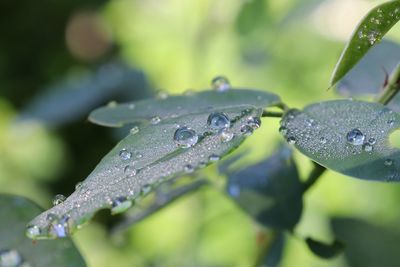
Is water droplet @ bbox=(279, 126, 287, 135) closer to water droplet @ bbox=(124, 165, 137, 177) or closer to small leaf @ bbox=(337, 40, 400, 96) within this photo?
water droplet @ bbox=(124, 165, 137, 177)

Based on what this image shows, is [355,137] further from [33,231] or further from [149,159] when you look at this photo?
[33,231]

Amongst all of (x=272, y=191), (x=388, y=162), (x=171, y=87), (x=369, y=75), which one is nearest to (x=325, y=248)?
(x=272, y=191)

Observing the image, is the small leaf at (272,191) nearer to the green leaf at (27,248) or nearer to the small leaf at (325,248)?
the small leaf at (325,248)

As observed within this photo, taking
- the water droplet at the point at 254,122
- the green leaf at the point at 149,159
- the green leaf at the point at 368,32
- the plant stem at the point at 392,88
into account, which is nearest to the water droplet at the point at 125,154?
the green leaf at the point at 149,159

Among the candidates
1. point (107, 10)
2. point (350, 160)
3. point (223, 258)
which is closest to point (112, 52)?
point (107, 10)

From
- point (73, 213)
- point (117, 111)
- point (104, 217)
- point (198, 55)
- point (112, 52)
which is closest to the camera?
point (73, 213)

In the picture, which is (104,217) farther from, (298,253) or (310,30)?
(310,30)
